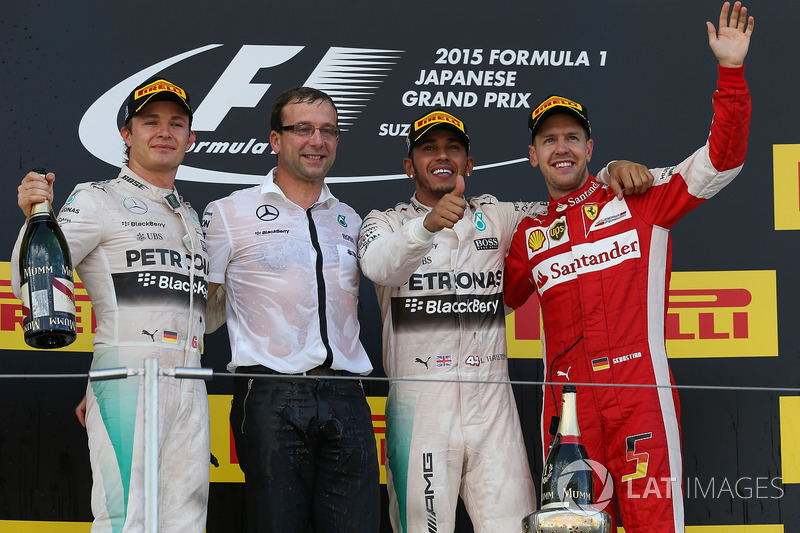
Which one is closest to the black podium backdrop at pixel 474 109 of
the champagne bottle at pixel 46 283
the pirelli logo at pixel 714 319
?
the pirelli logo at pixel 714 319

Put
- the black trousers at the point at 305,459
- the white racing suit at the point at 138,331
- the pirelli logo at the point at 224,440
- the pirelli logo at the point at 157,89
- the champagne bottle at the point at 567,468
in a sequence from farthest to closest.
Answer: the pirelli logo at the point at 224,440 → the pirelli logo at the point at 157,89 → the black trousers at the point at 305,459 → the white racing suit at the point at 138,331 → the champagne bottle at the point at 567,468

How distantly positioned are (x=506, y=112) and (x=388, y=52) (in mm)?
431

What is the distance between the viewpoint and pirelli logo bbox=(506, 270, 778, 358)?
135 inches

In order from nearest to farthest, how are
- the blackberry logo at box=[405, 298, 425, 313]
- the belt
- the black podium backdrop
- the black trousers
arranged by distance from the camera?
the black trousers
the belt
the blackberry logo at box=[405, 298, 425, 313]
the black podium backdrop

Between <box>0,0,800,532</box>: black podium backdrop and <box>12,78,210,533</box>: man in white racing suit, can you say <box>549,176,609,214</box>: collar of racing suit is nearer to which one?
<box>0,0,800,532</box>: black podium backdrop

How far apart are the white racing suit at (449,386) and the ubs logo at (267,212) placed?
23cm

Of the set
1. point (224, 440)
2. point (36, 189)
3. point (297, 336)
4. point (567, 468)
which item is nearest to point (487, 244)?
point (297, 336)

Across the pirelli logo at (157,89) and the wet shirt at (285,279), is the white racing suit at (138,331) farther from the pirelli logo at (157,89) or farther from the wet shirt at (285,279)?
the pirelli logo at (157,89)

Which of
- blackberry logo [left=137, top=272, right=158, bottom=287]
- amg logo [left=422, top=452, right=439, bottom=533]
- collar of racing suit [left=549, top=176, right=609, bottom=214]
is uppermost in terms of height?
collar of racing suit [left=549, top=176, right=609, bottom=214]

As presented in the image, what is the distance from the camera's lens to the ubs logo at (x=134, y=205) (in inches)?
106

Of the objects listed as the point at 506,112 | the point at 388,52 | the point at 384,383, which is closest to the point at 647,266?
the point at 384,383

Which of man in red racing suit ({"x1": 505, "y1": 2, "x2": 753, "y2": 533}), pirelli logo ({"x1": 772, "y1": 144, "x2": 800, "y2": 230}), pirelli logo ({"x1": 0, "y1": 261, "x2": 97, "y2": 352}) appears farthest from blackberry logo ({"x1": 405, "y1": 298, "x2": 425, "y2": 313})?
pirelli logo ({"x1": 772, "y1": 144, "x2": 800, "y2": 230})

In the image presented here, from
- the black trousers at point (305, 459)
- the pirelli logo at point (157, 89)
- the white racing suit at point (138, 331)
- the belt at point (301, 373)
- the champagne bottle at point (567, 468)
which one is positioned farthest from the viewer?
the pirelli logo at point (157, 89)

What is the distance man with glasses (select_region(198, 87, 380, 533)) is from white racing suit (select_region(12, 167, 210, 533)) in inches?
4.1
